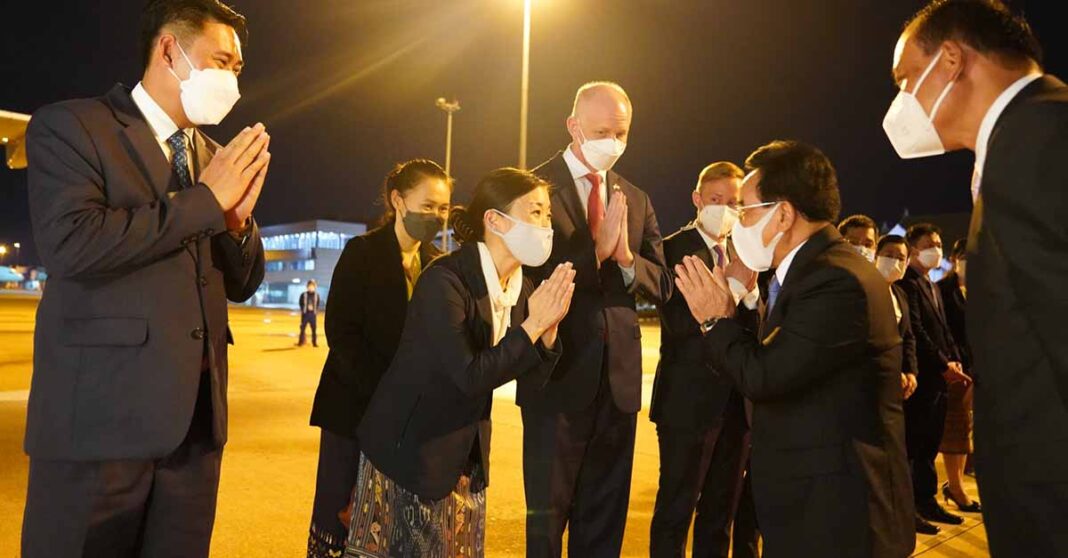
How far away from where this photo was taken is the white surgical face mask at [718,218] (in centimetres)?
406

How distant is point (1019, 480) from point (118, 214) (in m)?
2.26

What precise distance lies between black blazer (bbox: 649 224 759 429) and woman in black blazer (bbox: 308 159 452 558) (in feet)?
4.44

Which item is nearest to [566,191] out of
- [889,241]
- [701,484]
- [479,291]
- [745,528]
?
[479,291]

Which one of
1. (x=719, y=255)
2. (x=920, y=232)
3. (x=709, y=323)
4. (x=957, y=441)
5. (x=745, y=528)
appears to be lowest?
(x=745, y=528)

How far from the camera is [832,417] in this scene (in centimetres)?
231

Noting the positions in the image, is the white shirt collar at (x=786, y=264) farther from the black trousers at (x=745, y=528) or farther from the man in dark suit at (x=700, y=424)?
the black trousers at (x=745, y=528)

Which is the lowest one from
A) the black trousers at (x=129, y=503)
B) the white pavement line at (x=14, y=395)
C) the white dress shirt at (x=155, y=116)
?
the white pavement line at (x=14, y=395)

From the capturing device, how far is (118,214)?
1912 mm

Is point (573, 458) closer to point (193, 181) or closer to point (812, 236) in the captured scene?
point (812, 236)

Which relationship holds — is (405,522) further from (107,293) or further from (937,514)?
(937,514)

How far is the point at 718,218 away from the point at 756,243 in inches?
53.1

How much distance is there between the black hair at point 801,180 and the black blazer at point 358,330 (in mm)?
1792

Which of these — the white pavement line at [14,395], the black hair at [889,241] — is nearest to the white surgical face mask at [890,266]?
the black hair at [889,241]

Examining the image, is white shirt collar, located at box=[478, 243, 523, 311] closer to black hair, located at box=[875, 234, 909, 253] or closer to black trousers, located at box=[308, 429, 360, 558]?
black trousers, located at box=[308, 429, 360, 558]
